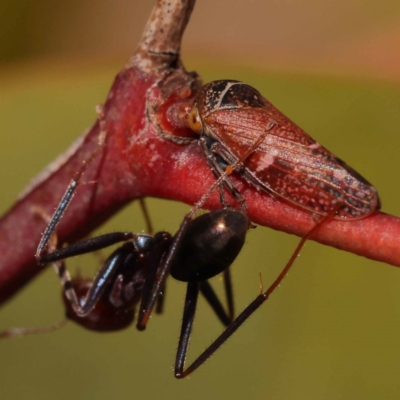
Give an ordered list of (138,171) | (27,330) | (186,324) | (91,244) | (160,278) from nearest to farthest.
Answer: (138,171) < (160,278) < (91,244) < (186,324) < (27,330)

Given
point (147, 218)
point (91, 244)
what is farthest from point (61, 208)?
point (147, 218)

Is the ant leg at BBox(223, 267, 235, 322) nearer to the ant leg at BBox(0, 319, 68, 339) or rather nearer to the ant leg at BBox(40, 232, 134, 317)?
the ant leg at BBox(40, 232, 134, 317)

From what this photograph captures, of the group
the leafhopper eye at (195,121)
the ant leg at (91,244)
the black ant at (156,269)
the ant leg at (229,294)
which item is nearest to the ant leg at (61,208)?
the black ant at (156,269)

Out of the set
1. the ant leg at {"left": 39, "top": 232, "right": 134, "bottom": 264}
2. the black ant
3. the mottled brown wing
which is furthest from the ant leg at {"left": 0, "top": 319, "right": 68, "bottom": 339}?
the mottled brown wing

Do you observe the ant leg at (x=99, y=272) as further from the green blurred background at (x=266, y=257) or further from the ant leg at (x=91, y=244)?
the green blurred background at (x=266, y=257)

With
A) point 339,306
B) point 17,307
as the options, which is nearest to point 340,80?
point 339,306

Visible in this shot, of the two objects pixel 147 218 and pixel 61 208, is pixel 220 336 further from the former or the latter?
pixel 61 208

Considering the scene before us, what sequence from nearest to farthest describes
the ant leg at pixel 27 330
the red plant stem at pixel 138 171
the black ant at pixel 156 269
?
the red plant stem at pixel 138 171 < the black ant at pixel 156 269 < the ant leg at pixel 27 330
